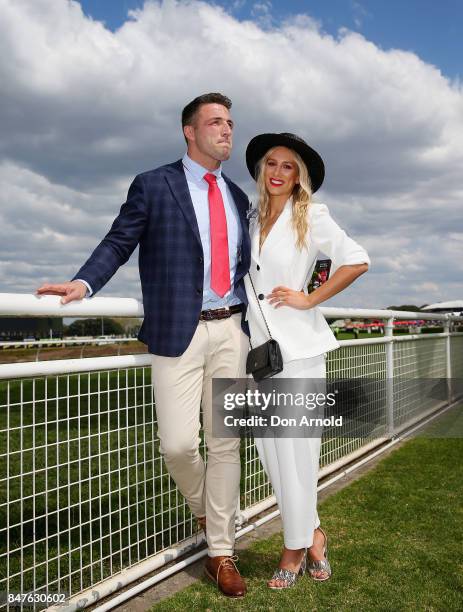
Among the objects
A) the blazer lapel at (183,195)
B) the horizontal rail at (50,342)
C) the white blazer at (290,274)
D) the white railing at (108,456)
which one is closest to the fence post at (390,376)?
the white railing at (108,456)

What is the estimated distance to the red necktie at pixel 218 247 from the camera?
2959 mm

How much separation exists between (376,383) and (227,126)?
3.75 meters

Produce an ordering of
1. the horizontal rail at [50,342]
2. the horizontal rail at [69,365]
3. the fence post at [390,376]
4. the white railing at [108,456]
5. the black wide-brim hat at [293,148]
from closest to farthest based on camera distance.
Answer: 1. the horizontal rail at [50,342]
2. the horizontal rail at [69,365]
3. the white railing at [108,456]
4. the black wide-brim hat at [293,148]
5. the fence post at [390,376]

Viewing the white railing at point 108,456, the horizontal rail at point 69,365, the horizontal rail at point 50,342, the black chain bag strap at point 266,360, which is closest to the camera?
the horizontal rail at point 50,342

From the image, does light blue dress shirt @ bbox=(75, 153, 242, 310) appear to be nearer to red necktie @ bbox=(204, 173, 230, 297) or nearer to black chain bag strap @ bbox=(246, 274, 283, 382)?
red necktie @ bbox=(204, 173, 230, 297)

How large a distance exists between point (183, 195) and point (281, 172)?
0.52 meters

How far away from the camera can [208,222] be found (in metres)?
3.04

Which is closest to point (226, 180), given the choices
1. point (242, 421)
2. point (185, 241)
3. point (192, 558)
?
point (185, 241)

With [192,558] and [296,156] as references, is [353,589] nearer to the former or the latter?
[192,558]

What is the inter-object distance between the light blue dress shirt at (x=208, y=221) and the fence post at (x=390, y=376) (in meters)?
3.69

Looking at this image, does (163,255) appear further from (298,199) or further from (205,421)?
(205,421)

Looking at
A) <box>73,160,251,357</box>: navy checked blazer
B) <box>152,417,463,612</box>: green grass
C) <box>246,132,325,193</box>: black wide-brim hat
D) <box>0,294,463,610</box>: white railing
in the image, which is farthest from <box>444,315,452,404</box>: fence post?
<box>73,160,251,357</box>: navy checked blazer

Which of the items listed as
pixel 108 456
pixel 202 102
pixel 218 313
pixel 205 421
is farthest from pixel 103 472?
pixel 202 102

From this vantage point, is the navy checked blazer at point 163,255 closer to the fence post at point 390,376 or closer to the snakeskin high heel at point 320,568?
the snakeskin high heel at point 320,568
